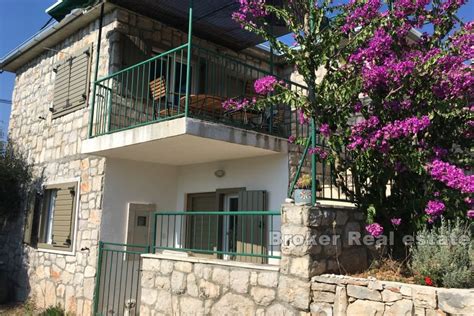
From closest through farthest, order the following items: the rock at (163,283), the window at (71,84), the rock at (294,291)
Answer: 1. the rock at (294,291)
2. the rock at (163,283)
3. the window at (71,84)

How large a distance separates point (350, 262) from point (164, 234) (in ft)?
15.5

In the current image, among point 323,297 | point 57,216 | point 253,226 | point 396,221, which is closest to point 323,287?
point 323,297

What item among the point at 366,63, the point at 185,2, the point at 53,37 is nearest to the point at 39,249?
the point at 53,37

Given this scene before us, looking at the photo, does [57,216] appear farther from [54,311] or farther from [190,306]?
[190,306]

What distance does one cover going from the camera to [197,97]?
7.11m

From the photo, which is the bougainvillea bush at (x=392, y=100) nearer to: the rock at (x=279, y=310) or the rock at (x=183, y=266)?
the rock at (x=279, y=310)

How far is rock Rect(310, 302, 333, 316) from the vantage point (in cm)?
461

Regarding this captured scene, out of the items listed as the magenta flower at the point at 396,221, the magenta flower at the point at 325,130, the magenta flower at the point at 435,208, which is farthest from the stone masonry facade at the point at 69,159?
the magenta flower at the point at 435,208

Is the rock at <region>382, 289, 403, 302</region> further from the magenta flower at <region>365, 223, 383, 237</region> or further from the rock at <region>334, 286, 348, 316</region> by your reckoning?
the magenta flower at <region>365, 223, 383, 237</region>

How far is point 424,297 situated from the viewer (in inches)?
157

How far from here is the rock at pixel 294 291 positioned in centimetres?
474

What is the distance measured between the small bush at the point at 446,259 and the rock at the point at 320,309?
1003mm

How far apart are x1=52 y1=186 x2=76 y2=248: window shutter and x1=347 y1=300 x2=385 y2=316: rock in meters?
5.93

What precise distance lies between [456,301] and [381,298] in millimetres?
708
